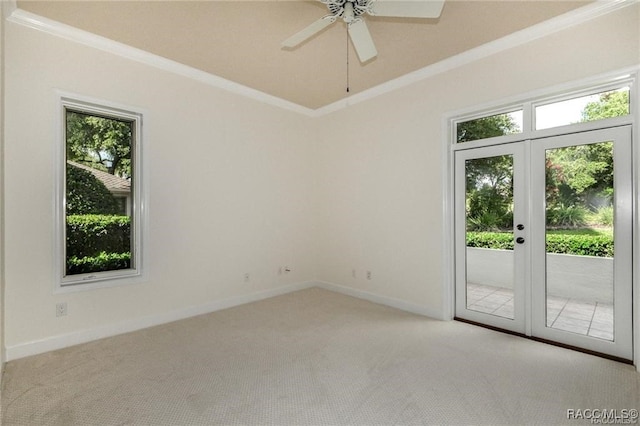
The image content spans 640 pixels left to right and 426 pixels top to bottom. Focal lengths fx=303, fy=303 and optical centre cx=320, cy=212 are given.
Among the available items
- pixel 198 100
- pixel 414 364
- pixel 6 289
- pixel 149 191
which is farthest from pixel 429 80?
pixel 6 289

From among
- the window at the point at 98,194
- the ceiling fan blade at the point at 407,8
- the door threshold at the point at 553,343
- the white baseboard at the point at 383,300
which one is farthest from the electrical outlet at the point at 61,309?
the door threshold at the point at 553,343

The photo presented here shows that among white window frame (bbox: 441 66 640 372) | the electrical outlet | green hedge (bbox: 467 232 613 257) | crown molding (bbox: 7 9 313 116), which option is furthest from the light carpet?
crown molding (bbox: 7 9 313 116)

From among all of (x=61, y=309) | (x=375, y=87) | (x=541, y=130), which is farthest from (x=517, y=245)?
(x=61, y=309)

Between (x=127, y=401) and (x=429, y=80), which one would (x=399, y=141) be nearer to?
(x=429, y=80)

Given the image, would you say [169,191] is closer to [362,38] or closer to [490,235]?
[362,38]

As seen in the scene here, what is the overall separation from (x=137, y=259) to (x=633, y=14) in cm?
510

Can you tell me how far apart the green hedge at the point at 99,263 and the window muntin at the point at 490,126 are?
4.04 meters

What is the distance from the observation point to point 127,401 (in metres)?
2.04

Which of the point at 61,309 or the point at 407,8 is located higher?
the point at 407,8

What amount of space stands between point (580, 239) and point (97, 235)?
4.72 metres

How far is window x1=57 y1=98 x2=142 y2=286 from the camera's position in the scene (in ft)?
9.68

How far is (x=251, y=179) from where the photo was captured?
436 cm

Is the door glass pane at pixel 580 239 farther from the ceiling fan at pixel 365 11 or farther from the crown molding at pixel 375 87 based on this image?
the ceiling fan at pixel 365 11

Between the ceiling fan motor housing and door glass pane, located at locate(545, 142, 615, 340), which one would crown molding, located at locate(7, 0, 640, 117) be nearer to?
door glass pane, located at locate(545, 142, 615, 340)
